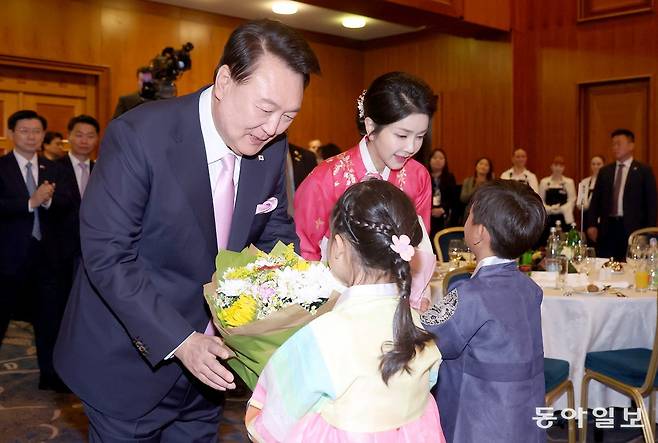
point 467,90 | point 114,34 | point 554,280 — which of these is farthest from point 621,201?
point 114,34

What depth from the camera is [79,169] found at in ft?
16.0

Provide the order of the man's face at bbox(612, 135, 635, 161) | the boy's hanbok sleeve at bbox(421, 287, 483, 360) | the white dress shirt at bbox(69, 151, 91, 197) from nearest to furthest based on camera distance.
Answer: the boy's hanbok sleeve at bbox(421, 287, 483, 360) < the white dress shirt at bbox(69, 151, 91, 197) < the man's face at bbox(612, 135, 635, 161)

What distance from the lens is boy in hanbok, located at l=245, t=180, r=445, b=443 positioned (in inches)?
57.0

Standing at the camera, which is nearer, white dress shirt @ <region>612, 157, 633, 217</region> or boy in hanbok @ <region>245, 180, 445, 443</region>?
boy in hanbok @ <region>245, 180, 445, 443</region>

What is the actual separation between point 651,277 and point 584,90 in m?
6.51

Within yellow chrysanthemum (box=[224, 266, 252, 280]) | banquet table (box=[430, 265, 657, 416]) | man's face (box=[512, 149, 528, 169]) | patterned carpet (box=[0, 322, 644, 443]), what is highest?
man's face (box=[512, 149, 528, 169])

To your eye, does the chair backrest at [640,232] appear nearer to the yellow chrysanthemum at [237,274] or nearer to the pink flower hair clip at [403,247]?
the pink flower hair clip at [403,247]

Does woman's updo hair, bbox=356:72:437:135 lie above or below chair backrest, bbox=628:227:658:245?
above

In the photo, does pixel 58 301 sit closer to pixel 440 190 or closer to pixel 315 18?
pixel 440 190

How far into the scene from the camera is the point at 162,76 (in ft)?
15.6

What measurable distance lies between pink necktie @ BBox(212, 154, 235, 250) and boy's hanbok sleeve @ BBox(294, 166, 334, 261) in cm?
68

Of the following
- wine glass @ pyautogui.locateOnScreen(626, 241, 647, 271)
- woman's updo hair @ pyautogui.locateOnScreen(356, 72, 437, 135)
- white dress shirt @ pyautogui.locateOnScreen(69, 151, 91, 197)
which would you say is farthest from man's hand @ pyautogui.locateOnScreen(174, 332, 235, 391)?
white dress shirt @ pyautogui.locateOnScreen(69, 151, 91, 197)

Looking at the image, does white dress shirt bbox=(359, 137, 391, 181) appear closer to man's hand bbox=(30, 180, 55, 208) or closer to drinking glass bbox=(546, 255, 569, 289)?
drinking glass bbox=(546, 255, 569, 289)

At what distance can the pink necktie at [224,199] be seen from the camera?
1751mm
